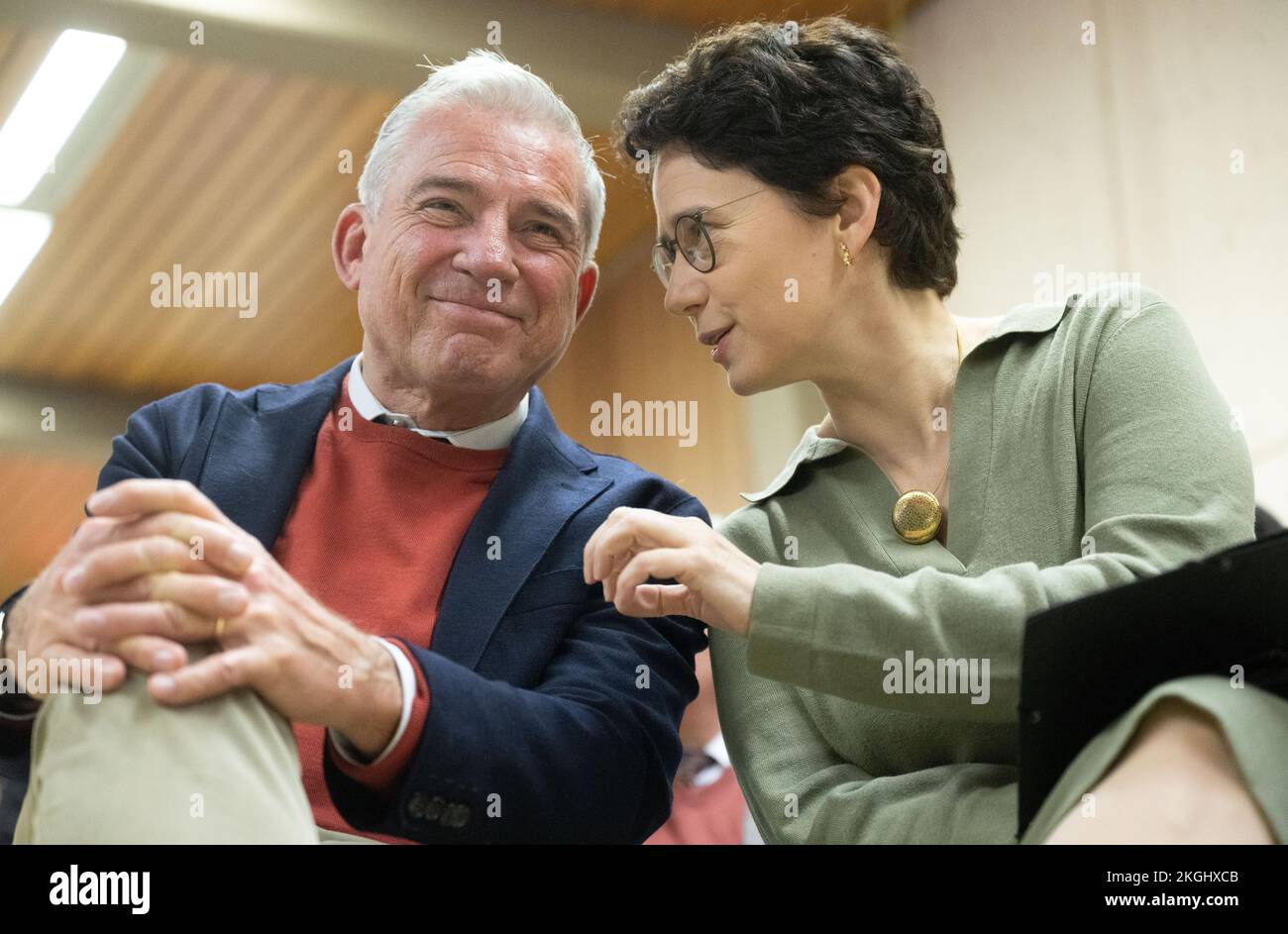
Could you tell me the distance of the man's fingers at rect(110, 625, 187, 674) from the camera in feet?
3.94

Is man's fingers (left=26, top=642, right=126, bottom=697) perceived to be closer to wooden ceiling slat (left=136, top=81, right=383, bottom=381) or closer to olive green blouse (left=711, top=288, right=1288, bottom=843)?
olive green blouse (left=711, top=288, right=1288, bottom=843)

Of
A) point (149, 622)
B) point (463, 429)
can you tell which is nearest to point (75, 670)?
point (149, 622)

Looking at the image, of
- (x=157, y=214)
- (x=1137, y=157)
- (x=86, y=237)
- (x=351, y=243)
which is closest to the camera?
(x=351, y=243)

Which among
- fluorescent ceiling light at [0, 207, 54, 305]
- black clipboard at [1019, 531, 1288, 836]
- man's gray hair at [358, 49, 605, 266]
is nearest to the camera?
black clipboard at [1019, 531, 1288, 836]

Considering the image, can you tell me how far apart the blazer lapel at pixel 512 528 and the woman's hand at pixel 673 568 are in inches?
10.9

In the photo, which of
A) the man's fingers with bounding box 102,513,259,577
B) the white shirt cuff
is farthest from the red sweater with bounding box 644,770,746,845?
the man's fingers with bounding box 102,513,259,577

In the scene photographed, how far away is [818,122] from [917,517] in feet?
1.70

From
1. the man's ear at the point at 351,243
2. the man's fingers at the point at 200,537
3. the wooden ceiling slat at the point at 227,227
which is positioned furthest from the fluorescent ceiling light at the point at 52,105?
the man's fingers at the point at 200,537

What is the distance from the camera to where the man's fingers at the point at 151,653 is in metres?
1.20

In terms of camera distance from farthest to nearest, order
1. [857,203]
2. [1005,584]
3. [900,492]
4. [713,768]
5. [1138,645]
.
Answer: [713,768], [857,203], [900,492], [1005,584], [1138,645]

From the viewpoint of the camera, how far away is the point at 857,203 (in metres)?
1.84

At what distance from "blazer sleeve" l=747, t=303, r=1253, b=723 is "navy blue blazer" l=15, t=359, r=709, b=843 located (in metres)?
0.27

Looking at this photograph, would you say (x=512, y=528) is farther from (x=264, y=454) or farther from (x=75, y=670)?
(x=75, y=670)

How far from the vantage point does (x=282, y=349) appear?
5875 mm
